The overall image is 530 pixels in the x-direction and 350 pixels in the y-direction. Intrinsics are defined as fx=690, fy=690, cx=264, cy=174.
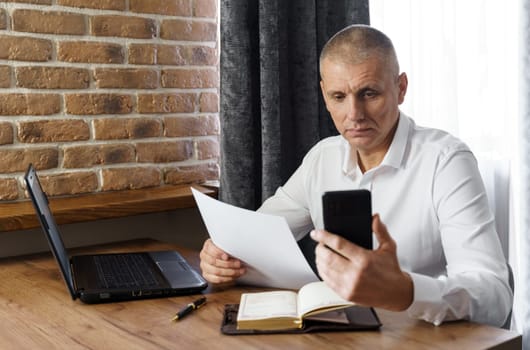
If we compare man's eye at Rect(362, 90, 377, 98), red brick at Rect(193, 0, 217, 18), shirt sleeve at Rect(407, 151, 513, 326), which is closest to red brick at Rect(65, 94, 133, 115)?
red brick at Rect(193, 0, 217, 18)

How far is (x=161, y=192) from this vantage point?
90.0 inches

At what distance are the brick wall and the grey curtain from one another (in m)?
0.16

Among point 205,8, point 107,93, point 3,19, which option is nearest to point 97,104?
point 107,93

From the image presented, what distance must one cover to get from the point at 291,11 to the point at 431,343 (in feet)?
4.63

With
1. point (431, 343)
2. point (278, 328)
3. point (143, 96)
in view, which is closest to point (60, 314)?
point (278, 328)

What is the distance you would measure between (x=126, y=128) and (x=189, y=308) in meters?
1.02

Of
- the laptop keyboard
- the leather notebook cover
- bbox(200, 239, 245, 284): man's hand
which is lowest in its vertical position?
the laptop keyboard

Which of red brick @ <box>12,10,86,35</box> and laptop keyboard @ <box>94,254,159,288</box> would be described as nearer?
laptop keyboard @ <box>94,254,159,288</box>

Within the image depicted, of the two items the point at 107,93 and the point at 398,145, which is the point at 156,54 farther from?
the point at 398,145

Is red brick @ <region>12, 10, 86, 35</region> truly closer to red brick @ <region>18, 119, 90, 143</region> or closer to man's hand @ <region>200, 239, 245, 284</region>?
red brick @ <region>18, 119, 90, 143</region>

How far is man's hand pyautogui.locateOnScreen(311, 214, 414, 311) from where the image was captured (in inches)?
43.3

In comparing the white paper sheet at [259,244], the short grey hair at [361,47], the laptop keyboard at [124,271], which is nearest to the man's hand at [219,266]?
the white paper sheet at [259,244]

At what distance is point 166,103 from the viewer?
234 centimetres

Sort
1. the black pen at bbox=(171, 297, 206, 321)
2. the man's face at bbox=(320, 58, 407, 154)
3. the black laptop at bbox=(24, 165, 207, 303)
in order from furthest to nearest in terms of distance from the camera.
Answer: the man's face at bbox=(320, 58, 407, 154), the black laptop at bbox=(24, 165, 207, 303), the black pen at bbox=(171, 297, 206, 321)
